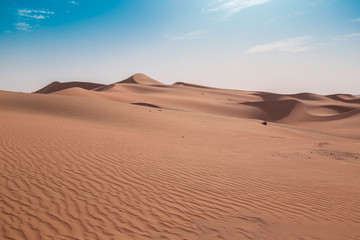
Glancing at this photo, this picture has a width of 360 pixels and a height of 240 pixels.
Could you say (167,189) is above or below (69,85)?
below

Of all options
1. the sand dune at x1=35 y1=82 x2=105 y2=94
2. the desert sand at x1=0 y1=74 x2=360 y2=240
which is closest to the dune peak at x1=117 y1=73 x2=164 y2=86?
the sand dune at x1=35 y1=82 x2=105 y2=94

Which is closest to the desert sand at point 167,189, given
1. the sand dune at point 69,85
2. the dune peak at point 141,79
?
the sand dune at point 69,85

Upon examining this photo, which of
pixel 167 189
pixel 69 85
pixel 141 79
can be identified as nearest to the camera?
pixel 167 189

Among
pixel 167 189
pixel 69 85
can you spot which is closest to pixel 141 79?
pixel 69 85

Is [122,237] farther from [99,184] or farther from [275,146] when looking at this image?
[275,146]

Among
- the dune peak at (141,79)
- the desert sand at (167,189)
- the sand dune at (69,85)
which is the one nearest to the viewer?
the desert sand at (167,189)

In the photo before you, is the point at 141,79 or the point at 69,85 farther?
the point at 141,79

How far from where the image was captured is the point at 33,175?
488cm

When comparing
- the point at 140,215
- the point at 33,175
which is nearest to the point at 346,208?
the point at 140,215

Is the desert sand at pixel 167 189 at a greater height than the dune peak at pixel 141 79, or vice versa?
the dune peak at pixel 141 79

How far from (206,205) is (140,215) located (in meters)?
1.28

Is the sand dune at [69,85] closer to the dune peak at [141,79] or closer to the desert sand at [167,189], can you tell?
the dune peak at [141,79]

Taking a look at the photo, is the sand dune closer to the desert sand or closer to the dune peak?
the dune peak

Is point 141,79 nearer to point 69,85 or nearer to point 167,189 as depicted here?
point 69,85
